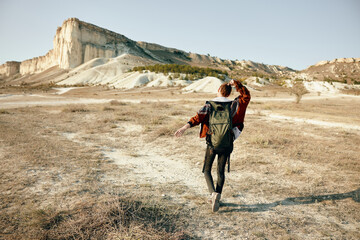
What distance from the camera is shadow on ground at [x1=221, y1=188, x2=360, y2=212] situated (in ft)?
11.2

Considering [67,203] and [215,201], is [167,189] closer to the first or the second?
[215,201]

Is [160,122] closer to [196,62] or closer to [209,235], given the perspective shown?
[209,235]

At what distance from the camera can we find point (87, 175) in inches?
174

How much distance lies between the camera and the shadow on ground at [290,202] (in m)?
3.41

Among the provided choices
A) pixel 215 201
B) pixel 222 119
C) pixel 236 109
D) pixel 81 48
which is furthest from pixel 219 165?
pixel 81 48

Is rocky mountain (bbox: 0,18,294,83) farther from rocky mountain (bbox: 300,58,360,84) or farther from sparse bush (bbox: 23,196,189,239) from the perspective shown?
sparse bush (bbox: 23,196,189,239)

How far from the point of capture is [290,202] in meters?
3.67

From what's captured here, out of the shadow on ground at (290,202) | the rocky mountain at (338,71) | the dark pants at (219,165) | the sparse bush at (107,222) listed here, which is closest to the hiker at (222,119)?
the dark pants at (219,165)

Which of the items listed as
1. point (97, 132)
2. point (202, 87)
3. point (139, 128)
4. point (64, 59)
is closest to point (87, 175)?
point (97, 132)

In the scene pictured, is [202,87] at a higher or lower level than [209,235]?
higher

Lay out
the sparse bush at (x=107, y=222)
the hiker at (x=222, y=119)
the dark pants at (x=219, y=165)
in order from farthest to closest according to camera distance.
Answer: the dark pants at (x=219, y=165), the hiker at (x=222, y=119), the sparse bush at (x=107, y=222)

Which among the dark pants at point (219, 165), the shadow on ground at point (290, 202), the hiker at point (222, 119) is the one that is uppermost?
the hiker at point (222, 119)

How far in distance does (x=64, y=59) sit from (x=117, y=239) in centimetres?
9687

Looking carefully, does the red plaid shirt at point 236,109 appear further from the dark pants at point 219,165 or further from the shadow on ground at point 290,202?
the shadow on ground at point 290,202
